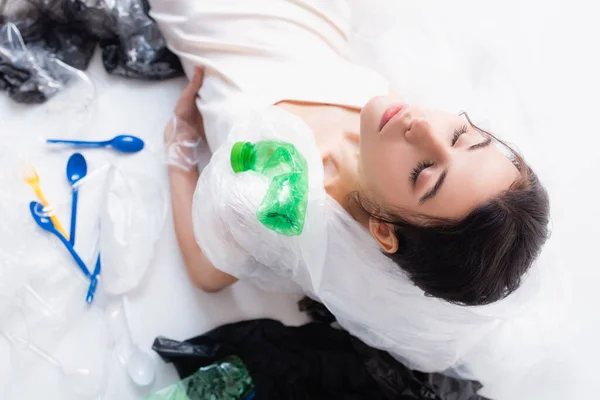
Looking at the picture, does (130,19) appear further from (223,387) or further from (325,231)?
(223,387)

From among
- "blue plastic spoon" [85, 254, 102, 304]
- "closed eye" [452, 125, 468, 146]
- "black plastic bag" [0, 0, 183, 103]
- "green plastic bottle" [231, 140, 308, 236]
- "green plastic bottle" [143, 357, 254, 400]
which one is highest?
"closed eye" [452, 125, 468, 146]

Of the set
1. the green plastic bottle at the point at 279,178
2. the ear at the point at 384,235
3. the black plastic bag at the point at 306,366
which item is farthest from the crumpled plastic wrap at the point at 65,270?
the ear at the point at 384,235

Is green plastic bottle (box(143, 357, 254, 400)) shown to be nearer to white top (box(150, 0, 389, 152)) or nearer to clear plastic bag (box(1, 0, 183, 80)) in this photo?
white top (box(150, 0, 389, 152))

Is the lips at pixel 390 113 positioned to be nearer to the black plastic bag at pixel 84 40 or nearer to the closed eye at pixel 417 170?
the closed eye at pixel 417 170

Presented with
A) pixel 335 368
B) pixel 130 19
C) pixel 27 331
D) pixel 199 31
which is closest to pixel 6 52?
pixel 130 19

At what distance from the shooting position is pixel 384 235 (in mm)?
722

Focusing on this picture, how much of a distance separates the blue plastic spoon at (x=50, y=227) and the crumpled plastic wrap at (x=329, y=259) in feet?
0.70

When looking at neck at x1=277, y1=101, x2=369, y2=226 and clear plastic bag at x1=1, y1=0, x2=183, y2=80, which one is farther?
clear plastic bag at x1=1, y1=0, x2=183, y2=80

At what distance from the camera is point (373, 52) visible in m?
1.05

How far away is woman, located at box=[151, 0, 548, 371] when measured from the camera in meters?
0.66

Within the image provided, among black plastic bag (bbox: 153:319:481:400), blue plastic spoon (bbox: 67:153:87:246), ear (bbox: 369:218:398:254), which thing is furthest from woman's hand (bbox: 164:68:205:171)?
ear (bbox: 369:218:398:254)

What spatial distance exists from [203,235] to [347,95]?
0.29 meters

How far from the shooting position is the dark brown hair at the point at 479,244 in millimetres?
646

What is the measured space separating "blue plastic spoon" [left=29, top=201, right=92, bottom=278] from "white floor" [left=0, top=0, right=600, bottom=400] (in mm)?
15
